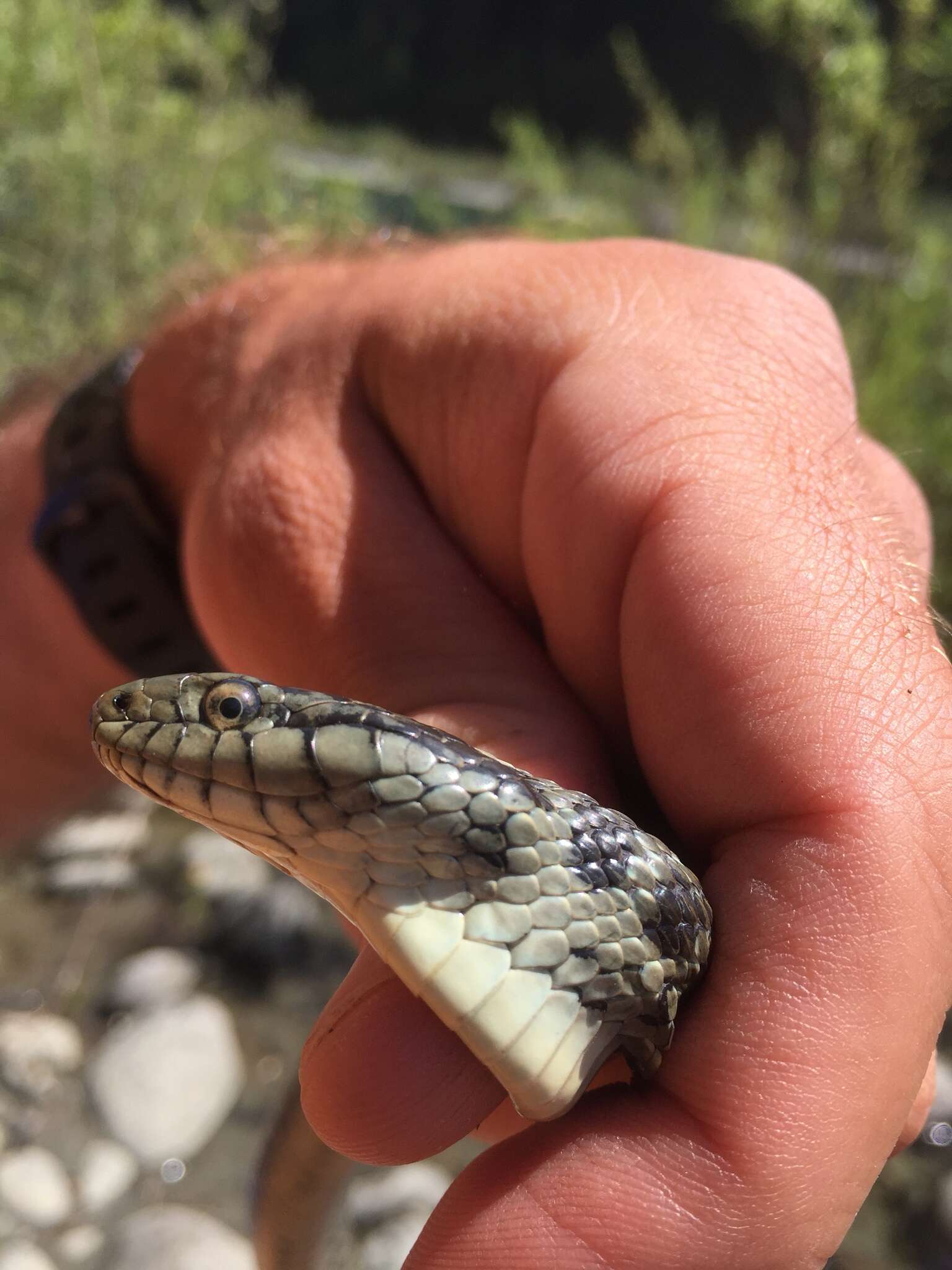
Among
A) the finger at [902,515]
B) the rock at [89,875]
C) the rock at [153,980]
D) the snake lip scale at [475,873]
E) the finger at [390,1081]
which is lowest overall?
the rock at [89,875]

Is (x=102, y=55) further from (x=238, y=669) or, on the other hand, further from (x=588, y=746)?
(x=588, y=746)

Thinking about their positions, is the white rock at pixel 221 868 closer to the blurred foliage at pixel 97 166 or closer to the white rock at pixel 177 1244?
the white rock at pixel 177 1244

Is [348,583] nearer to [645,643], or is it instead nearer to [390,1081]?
[645,643]

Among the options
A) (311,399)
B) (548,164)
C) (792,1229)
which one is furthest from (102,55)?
(792,1229)

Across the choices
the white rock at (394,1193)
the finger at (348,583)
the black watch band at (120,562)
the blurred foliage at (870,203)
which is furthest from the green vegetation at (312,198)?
the white rock at (394,1193)

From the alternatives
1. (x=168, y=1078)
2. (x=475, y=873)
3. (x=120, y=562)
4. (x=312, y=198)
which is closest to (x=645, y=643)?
(x=475, y=873)

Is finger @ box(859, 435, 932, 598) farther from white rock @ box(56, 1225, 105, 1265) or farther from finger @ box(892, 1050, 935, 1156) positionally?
white rock @ box(56, 1225, 105, 1265)
